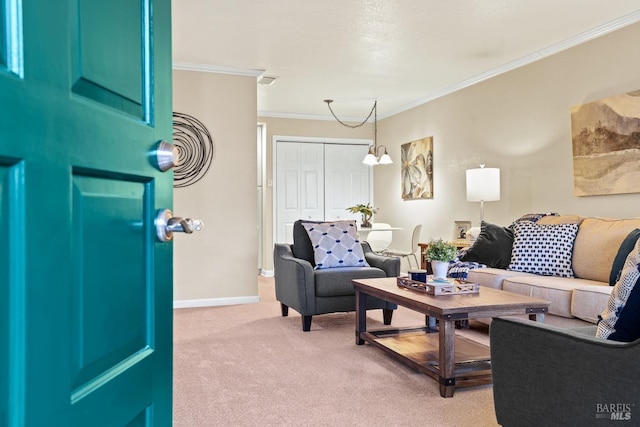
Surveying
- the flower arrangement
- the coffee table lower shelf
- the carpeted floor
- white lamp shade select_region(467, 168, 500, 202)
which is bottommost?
the carpeted floor

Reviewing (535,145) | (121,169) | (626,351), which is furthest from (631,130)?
(121,169)

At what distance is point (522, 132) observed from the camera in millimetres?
4883

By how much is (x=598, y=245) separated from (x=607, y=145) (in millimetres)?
936

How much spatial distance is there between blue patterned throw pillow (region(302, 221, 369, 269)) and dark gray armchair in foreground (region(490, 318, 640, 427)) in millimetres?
2574

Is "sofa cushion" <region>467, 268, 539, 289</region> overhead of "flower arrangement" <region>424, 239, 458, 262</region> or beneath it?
beneath

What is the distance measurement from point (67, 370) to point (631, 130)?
4211 millimetres

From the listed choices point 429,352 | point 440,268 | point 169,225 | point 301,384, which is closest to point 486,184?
point 440,268

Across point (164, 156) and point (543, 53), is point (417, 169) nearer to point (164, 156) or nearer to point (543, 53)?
point (543, 53)

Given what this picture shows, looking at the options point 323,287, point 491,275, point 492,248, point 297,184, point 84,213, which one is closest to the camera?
point 84,213

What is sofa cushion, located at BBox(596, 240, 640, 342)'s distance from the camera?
55.9 inches

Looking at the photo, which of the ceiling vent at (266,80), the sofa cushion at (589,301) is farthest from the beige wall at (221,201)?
the sofa cushion at (589,301)

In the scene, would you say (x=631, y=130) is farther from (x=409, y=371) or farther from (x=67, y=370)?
(x=67, y=370)

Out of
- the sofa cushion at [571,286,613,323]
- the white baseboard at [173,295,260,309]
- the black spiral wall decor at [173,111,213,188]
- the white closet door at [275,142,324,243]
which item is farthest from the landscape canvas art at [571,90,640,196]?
the white closet door at [275,142,324,243]

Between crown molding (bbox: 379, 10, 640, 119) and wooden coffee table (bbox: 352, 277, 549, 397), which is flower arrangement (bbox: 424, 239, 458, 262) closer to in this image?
wooden coffee table (bbox: 352, 277, 549, 397)
